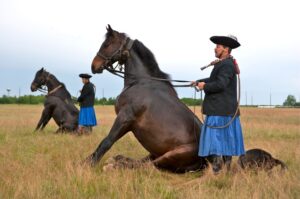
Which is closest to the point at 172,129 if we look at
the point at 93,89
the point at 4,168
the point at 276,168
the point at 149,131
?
the point at 149,131

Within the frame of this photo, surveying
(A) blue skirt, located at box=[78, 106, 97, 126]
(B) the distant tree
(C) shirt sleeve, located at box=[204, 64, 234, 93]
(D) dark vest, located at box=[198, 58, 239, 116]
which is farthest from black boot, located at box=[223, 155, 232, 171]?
(B) the distant tree

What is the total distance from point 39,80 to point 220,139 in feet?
33.3

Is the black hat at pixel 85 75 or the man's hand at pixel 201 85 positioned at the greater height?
the black hat at pixel 85 75

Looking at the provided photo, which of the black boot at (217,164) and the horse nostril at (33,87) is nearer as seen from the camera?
the black boot at (217,164)

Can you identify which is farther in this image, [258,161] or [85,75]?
[85,75]

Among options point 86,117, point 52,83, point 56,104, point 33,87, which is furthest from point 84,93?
point 33,87

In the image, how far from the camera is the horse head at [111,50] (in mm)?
7445

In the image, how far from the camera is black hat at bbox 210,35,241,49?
6.38 meters

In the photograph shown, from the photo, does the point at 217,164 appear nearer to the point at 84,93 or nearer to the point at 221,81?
the point at 221,81

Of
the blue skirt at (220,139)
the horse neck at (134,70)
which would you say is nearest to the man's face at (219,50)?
the blue skirt at (220,139)

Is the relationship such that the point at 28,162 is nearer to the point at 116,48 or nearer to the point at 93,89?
the point at 116,48

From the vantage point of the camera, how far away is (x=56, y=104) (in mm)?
14875

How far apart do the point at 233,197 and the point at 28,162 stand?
3.82 meters

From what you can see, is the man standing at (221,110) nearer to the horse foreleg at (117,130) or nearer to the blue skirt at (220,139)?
the blue skirt at (220,139)
